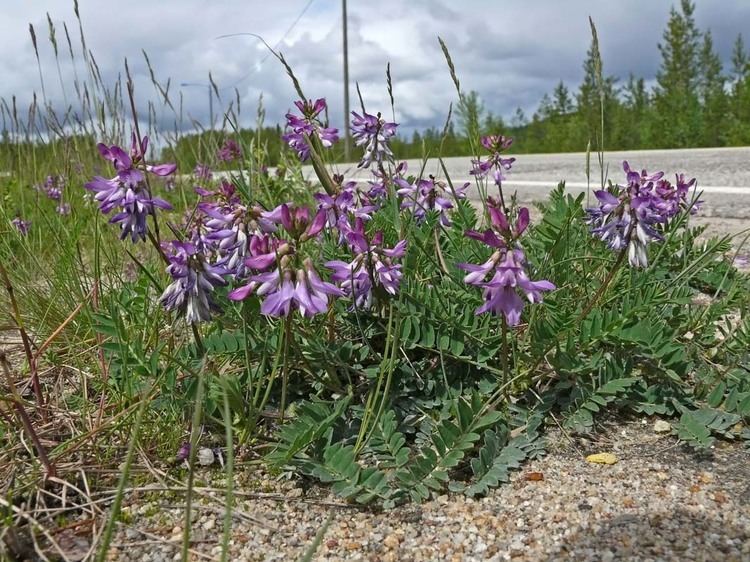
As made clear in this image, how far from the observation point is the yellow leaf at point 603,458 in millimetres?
1646

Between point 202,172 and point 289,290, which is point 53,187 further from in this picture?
point 289,290

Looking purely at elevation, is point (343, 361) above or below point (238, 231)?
below

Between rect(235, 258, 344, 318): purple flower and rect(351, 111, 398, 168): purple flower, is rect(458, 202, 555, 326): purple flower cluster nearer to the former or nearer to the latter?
rect(235, 258, 344, 318): purple flower

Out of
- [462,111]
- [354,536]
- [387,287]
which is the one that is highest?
[462,111]

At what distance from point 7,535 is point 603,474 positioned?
132 centimetres

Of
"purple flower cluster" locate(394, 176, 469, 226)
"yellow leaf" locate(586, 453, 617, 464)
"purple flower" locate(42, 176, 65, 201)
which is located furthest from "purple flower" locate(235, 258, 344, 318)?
"purple flower" locate(42, 176, 65, 201)

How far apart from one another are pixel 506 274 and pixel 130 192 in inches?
35.8

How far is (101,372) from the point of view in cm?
201

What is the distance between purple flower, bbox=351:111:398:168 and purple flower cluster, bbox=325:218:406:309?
0.94 metres

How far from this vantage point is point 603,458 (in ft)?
5.43

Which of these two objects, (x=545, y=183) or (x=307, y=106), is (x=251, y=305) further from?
(x=545, y=183)

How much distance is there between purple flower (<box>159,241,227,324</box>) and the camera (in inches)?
62.2

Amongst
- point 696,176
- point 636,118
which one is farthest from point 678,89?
point 696,176

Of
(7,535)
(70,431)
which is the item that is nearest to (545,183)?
(70,431)
